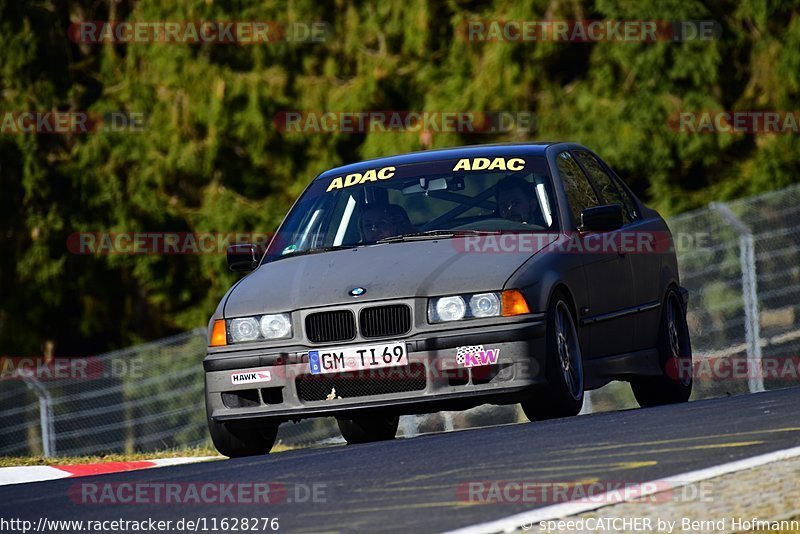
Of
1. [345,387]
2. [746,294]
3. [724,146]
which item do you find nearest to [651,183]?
[724,146]

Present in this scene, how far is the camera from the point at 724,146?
23016 millimetres

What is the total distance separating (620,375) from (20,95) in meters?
19.1

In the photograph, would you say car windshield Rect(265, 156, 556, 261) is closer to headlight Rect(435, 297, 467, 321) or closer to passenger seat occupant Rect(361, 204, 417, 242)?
passenger seat occupant Rect(361, 204, 417, 242)

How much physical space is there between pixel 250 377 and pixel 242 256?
4.71 ft

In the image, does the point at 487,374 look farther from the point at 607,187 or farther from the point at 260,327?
the point at 607,187

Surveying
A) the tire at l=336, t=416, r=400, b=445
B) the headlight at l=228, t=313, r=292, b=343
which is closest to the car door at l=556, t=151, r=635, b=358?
the headlight at l=228, t=313, r=292, b=343

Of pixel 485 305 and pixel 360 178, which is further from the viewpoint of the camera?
pixel 360 178

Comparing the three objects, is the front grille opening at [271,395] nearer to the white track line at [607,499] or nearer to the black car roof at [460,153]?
the black car roof at [460,153]

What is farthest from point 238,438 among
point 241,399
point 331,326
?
point 331,326

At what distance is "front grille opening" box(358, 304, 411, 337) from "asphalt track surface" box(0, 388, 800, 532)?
706mm

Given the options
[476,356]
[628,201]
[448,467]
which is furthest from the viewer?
[628,201]

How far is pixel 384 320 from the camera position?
8555 mm

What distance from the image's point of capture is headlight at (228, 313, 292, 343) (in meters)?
8.73

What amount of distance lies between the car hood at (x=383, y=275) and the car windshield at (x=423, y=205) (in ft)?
0.91
